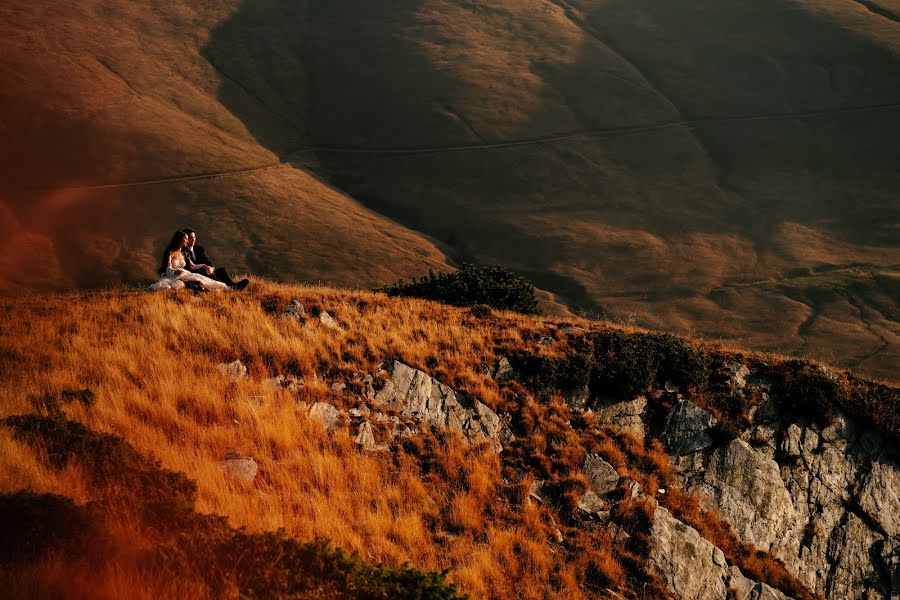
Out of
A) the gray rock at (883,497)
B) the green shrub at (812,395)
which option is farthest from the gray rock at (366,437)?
the gray rock at (883,497)

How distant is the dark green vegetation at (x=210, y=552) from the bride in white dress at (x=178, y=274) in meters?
8.78

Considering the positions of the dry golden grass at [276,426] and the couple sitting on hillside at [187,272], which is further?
the couple sitting on hillside at [187,272]

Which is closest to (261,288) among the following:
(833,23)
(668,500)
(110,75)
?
(668,500)

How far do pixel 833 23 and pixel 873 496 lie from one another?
4690 inches

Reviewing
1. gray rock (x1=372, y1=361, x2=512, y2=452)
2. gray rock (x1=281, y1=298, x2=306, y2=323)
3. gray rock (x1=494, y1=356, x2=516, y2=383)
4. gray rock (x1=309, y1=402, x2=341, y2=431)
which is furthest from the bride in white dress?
gray rock (x1=494, y1=356, x2=516, y2=383)

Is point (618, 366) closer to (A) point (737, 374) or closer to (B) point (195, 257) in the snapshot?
(A) point (737, 374)

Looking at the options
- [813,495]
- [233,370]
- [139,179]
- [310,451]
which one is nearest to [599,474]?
[310,451]

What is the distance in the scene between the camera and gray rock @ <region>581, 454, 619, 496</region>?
10.5m

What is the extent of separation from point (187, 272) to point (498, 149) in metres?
74.2

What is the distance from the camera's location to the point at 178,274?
45.5 ft

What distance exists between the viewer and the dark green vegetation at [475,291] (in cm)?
1756

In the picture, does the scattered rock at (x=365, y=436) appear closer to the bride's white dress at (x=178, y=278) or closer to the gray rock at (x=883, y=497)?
the bride's white dress at (x=178, y=278)

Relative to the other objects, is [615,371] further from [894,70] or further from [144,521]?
[894,70]

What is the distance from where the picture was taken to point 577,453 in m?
11.0
